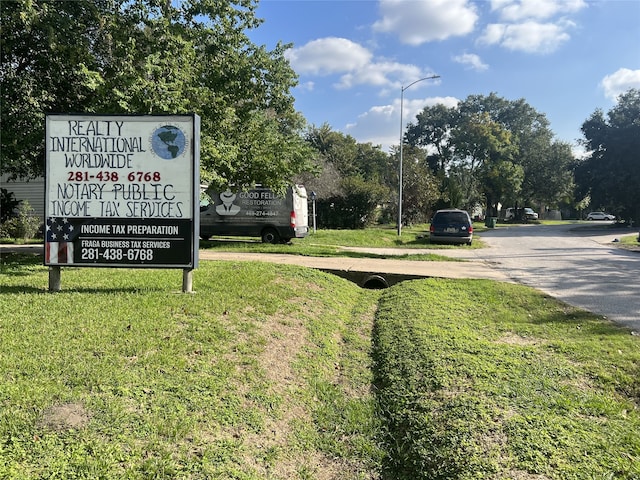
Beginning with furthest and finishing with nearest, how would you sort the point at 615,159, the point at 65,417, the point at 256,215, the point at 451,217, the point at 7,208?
the point at 615,159, the point at 451,217, the point at 7,208, the point at 256,215, the point at 65,417

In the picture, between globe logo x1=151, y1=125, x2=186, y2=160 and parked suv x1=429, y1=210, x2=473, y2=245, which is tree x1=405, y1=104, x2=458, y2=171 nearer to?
parked suv x1=429, y1=210, x2=473, y2=245

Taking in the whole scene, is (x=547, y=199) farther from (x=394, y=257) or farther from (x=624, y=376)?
(x=624, y=376)

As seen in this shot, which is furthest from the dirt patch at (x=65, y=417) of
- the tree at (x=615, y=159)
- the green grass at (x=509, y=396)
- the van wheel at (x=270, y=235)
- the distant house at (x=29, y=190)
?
the tree at (x=615, y=159)

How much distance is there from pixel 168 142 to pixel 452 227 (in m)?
15.9

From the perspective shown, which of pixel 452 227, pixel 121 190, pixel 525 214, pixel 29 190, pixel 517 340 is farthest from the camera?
pixel 525 214

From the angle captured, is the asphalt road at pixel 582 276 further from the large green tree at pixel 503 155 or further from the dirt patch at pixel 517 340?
the large green tree at pixel 503 155

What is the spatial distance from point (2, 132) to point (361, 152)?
58450 mm

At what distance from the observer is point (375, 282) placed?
37.2 feet

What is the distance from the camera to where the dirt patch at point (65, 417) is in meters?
3.16

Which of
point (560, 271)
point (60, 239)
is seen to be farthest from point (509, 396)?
point (560, 271)

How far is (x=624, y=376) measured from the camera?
454cm

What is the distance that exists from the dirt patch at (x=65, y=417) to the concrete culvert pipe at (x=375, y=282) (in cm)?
838

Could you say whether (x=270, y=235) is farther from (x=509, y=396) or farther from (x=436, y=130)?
(x=436, y=130)

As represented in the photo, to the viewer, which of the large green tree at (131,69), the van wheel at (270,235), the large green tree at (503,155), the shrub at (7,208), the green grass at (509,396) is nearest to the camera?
the green grass at (509,396)
